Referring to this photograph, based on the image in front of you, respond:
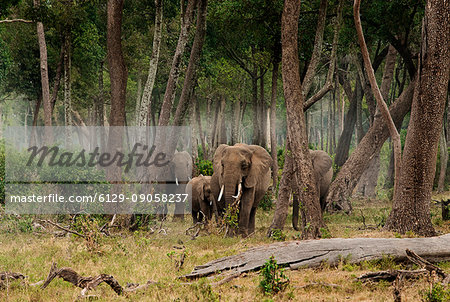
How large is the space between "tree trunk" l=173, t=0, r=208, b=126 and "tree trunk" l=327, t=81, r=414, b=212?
746cm

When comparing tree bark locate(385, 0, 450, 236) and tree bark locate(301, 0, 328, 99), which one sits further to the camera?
tree bark locate(301, 0, 328, 99)

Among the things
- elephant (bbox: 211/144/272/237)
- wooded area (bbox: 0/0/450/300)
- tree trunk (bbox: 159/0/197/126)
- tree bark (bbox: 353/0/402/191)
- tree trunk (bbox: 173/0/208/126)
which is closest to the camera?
wooded area (bbox: 0/0/450/300)

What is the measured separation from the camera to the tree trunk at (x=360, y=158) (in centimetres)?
1852

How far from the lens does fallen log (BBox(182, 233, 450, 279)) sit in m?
7.52

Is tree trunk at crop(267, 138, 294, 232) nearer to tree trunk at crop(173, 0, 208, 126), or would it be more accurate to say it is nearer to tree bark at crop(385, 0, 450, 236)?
tree bark at crop(385, 0, 450, 236)

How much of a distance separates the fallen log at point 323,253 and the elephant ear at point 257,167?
5506mm

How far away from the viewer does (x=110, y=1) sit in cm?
1377

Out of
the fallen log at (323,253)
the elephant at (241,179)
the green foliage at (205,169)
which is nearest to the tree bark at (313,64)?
the elephant at (241,179)

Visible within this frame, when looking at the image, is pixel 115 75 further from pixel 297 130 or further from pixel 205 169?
pixel 205 169

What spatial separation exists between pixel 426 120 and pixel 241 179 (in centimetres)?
510

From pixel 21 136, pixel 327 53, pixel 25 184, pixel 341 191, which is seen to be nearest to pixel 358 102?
pixel 327 53

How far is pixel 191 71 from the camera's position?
15695mm

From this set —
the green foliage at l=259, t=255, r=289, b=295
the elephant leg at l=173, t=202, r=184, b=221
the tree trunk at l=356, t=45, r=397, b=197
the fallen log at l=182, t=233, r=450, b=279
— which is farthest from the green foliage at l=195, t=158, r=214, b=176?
the green foliage at l=259, t=255, r=289, b=295

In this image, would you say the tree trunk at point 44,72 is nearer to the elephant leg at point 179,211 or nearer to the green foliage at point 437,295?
the elephant leg at point 179,211
